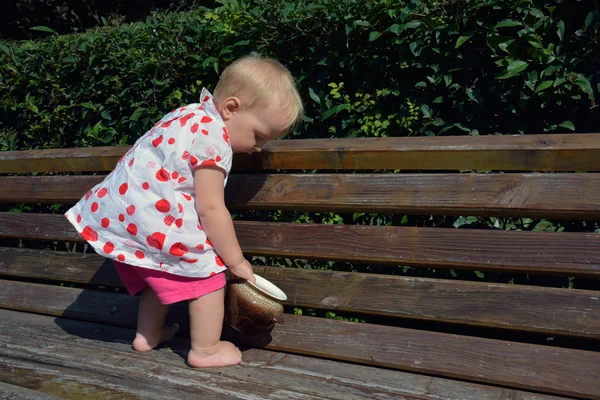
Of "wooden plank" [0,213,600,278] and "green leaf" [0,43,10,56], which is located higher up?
"green leaf" [0,43,10,56]

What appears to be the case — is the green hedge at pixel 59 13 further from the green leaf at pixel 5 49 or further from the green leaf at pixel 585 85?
the green leaf at pixel 585 85

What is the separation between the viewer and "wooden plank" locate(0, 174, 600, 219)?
207cm

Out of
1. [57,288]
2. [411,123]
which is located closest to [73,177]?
[57,288]

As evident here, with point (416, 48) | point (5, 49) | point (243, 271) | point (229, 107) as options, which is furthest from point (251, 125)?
point (5, 49)

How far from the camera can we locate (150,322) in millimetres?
2645

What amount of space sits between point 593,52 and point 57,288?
2454 mm

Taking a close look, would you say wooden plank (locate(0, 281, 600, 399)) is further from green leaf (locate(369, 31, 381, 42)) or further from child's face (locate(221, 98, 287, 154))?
green leaf (locate(369, 31, 381, 42))

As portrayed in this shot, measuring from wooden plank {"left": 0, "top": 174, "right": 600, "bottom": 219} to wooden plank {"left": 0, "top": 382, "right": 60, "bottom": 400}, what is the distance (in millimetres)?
942

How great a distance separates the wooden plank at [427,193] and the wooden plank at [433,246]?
0.22 ft

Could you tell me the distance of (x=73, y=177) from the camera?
124 inches

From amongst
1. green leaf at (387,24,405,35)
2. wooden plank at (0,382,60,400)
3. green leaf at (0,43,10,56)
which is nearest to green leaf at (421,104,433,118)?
green leaf at (387,24,405,35)

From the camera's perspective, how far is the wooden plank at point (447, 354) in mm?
2062

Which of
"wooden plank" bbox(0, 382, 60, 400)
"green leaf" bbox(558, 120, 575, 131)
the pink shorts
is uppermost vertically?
"green leaf" bbox(558, 120, 575, 131)

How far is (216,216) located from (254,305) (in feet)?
1.09
